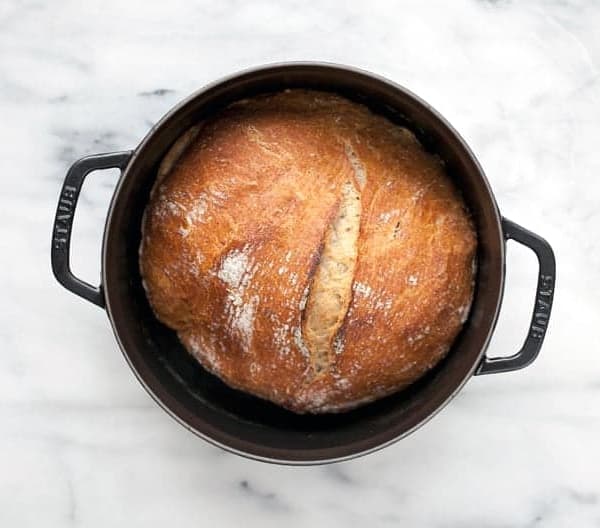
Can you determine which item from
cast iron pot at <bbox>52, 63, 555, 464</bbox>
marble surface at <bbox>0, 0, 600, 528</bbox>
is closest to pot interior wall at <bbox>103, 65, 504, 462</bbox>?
cast iron pot at <bbox>52, 63, 555, 464</bbox>

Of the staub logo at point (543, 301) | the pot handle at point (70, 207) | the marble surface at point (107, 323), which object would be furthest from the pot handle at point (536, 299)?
the pot handle at point (70, 207)

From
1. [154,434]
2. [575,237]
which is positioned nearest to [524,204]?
[575,237]

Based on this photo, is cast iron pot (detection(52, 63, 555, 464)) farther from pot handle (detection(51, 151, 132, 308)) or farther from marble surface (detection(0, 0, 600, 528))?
marble surface (detection(0, 0, 600, 528))

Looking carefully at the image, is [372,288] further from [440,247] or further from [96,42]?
[96,42]

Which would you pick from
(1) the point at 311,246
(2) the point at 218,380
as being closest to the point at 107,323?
(2) the point at 218,380

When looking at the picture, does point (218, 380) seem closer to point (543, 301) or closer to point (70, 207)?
point (70, 207)

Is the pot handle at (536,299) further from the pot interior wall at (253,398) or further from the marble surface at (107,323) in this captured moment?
the marble surface at (107,323)
